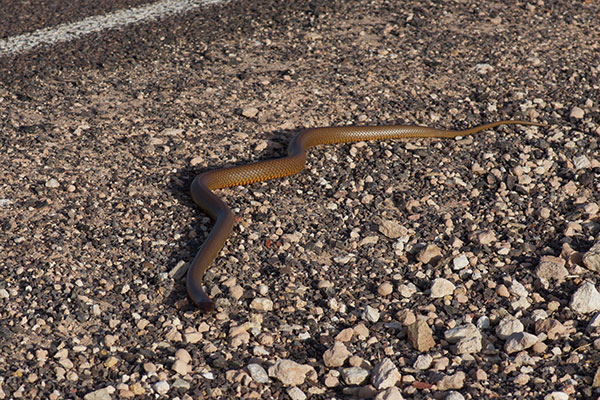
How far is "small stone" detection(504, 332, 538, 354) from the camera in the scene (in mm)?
4152

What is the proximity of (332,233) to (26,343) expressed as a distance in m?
2.13

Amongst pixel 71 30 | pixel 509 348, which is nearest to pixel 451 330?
pixel 509 348

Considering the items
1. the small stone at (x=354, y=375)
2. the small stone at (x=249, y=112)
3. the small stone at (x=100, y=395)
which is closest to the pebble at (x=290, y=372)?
the small stone at (x=354, y=375)

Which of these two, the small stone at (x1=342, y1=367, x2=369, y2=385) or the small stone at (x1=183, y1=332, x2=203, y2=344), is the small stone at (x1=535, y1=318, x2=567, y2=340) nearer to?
the small stone at (x1=342, y1=367, x2=369, y2=385)

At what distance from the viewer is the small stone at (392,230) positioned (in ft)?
→ 17.1

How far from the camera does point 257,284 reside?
469cm

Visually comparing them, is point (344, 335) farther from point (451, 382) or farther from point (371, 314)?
point (451, 382)

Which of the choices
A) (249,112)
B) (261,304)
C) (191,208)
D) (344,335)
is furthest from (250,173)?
(344,335)

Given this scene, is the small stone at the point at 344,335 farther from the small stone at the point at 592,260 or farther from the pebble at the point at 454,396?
the small stone at the point at 592,260

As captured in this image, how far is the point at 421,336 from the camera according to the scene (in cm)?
423

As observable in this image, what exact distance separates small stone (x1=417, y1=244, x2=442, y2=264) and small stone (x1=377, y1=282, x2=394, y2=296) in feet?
1.23

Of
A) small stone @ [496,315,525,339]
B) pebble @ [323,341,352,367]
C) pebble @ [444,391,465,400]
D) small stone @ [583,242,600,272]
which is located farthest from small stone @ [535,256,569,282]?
pebble @ [323,341,352,367]

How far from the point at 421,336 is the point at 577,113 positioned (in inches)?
135

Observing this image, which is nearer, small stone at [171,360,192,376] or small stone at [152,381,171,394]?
small stone at [152,381,171,394]
